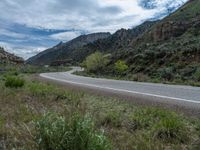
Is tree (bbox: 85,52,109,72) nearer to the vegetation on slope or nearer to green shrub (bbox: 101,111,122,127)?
the vegetation on slope

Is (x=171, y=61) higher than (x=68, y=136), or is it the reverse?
(x=171, y=61)

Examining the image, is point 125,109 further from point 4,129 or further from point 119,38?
point 119,38

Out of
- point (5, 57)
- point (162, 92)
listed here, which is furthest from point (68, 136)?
point (5, 57)

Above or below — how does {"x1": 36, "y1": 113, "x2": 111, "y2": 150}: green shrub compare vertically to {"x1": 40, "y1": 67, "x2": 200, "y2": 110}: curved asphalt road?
above

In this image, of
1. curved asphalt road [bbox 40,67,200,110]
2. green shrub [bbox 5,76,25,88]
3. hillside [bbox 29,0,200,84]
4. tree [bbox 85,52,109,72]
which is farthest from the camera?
tree [bbox 85,52,109,72]

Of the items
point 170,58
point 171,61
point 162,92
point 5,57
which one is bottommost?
point 162,92

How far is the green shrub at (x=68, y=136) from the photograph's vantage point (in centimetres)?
366

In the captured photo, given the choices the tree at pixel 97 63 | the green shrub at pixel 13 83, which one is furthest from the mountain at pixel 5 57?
the green shrub at pixel 13 83

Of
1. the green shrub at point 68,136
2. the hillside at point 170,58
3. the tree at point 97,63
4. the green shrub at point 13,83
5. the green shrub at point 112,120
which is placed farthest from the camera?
the tree at point 97,63

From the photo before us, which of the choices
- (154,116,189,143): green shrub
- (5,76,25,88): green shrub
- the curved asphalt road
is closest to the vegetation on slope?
the curved asphalt road

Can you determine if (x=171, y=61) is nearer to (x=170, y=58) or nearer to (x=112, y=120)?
(x=170, y=58)

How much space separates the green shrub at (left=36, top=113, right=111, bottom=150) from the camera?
144 inches

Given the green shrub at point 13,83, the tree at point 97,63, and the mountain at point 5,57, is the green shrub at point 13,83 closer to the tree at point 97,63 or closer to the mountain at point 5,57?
the tree at point 97,63

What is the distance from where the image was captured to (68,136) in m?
3.73
